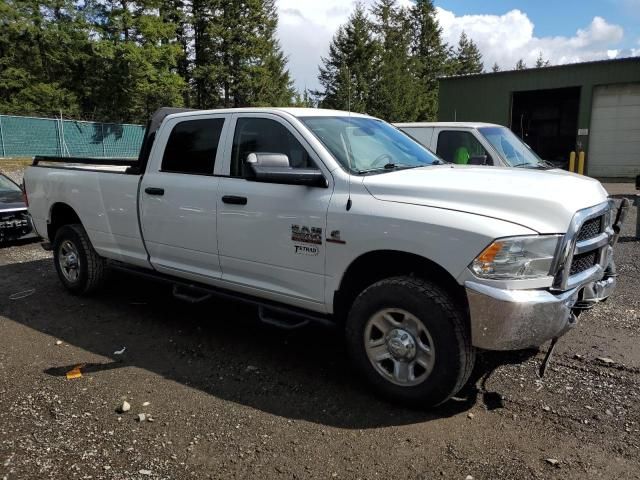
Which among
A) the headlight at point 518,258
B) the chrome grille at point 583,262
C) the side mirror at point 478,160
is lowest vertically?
the chrome grille at point 583,262

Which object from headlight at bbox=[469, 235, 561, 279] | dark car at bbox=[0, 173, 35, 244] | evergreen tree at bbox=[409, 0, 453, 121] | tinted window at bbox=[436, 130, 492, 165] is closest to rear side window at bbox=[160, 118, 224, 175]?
headlight at bbox=[469, 235, 561, 279]

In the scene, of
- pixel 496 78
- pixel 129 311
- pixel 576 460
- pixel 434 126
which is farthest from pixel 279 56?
pixel 576 460

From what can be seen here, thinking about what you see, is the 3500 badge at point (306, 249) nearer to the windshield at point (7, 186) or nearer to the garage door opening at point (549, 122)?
the windshield at point (7, 186)

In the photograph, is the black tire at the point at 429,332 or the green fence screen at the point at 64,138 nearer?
the black tire at the point at 429,332

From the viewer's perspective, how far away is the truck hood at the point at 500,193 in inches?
126

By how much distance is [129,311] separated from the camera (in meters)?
Answer: 5.75

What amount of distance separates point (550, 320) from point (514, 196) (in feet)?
2.50

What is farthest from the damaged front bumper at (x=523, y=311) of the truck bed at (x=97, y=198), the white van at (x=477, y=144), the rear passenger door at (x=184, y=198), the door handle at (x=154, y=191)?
the white van at (x=477, y=144)

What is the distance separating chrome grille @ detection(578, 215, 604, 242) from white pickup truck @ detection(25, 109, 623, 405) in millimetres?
14

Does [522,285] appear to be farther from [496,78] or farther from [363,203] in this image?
[496,78]

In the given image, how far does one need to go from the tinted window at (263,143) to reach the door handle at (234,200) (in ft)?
0.73

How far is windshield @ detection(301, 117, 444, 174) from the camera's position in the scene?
159 inches

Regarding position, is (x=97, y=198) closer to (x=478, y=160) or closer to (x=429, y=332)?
(x=429, y=332)

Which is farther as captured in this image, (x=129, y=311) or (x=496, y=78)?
(x=496, y=78)
